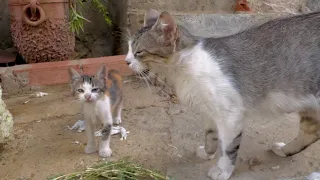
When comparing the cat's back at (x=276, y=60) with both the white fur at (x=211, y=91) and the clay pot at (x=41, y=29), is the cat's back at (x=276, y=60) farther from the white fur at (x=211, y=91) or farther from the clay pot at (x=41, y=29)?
the clay pot at (x=41, y=29)

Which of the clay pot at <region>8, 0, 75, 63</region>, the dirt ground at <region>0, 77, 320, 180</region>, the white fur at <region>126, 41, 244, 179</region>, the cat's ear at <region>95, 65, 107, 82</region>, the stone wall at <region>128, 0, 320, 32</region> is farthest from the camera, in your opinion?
the stone wall at <region>128, 0, 320, 32</region>

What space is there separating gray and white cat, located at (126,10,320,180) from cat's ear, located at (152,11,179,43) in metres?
0.02

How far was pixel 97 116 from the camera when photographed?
2611mm

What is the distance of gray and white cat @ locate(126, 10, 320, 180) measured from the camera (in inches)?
86.1

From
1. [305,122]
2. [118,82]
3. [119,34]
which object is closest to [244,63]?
[305,122]

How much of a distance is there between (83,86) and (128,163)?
0.56 meters

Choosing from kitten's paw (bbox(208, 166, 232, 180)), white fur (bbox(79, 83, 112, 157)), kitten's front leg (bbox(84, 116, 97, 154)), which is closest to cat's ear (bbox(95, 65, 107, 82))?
white fur (bbox(79, 83, 112, 157))

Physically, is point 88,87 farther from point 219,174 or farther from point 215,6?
point 215,6

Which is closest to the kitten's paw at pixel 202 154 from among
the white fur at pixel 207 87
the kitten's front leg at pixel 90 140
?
the white fur at pixel 207 87

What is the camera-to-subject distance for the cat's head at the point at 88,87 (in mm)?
2473

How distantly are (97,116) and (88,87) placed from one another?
23 cm

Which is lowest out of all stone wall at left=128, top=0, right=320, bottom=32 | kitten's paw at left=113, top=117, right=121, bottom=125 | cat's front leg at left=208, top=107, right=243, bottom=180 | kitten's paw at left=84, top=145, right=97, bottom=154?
kitten's paw at left=113, top=117, right=121, bottom=125

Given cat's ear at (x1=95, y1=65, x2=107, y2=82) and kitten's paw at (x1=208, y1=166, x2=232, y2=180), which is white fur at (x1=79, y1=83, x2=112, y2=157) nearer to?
cat's ear at (x1=95, y1=65, x2=107, y2=82)

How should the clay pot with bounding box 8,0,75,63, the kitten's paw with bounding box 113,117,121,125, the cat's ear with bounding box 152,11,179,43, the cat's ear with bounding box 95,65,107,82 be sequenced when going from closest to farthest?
the cat's ear with bounding box 152,11,179,43 < the cat's ear with bounding box 95,65,107,82 < the kitten's paw with bounding box 113,117,121,125 < the clay pot with bounding box 8,0,75,63
